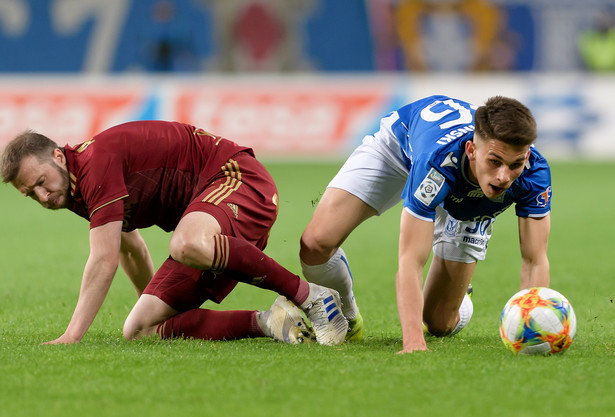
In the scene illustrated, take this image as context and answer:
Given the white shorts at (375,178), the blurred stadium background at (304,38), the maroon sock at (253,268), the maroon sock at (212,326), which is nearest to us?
the maroon sock at (253,268)

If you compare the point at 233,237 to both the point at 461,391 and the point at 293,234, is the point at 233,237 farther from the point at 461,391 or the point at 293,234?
the point at 293,234

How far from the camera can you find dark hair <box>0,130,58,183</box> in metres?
4.62

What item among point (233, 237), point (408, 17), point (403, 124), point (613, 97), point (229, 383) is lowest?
point (229, 383)

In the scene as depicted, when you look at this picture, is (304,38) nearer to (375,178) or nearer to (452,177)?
(375,178)

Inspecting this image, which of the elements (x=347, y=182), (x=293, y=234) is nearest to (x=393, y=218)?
(x=293, y=234)

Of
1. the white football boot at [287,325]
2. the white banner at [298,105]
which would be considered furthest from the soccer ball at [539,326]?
the white banner at [298,105]

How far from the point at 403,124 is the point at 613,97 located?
14238mm

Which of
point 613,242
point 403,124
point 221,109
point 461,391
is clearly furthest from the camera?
point 221,109

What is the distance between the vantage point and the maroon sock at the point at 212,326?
5117 millimetres

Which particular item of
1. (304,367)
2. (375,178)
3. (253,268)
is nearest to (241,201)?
(253,268)

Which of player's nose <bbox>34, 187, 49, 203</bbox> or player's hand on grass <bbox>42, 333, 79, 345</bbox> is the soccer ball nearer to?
player's hand on grass <bbox>42, 333, 79, 345</bbox>

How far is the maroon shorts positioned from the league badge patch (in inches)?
41.5

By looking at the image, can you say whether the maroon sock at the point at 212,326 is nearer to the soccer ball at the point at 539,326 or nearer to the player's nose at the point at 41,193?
the player's nose at the point at 41,193

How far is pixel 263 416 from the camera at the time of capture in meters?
3.32
